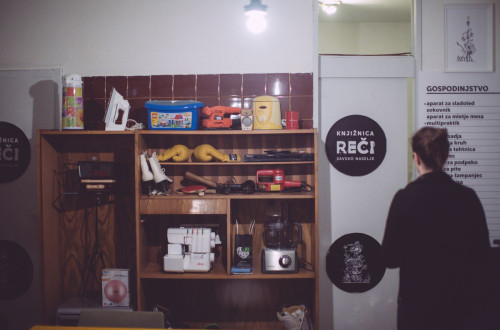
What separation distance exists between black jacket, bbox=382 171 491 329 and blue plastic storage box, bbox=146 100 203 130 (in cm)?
176

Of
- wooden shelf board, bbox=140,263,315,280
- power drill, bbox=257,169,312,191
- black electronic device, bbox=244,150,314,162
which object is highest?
black electronic device, bbox=244,150,314,162

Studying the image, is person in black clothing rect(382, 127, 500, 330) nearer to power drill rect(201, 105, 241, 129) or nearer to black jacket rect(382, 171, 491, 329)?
black jacket rect(382, 171, 491, 329)

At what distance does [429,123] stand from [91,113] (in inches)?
111

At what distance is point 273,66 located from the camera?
11.3ft

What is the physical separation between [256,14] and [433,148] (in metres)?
1.78

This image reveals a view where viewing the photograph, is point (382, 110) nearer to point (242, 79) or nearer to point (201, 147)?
point (242, 79)

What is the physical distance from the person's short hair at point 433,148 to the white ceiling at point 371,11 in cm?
323

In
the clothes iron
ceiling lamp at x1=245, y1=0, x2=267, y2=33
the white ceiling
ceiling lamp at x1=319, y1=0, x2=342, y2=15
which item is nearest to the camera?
ceiling lamp at x1=245, y1=0, x2=267, y2=33

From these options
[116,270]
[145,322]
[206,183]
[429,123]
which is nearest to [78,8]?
[206,183]

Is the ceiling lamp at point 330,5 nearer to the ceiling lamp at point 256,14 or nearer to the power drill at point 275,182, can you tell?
the ceiling lamp at point 256,14

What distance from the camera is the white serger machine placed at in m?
3.13

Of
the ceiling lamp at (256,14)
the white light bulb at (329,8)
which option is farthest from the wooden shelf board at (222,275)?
the white light bulb at (329,8)

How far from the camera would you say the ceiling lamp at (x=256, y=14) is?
10.1 ft

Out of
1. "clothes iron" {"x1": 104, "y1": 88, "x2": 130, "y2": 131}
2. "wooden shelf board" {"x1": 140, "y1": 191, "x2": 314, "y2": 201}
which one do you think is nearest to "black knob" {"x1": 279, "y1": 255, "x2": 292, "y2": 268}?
"wooden shelf board" {"x1": 140, "y1": 191, "x2": 314, "y2": 201}
